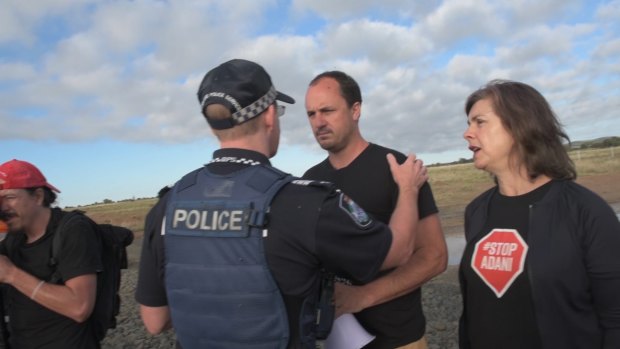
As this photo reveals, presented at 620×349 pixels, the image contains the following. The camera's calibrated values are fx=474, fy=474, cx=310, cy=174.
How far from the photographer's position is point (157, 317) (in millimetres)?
2531

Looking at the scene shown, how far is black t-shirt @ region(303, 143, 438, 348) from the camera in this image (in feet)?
10.2

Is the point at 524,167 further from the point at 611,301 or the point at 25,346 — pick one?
the point at 25,346

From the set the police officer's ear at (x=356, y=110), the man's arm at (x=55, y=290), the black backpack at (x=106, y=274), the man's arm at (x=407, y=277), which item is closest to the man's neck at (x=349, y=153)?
the police officer's ear at (x=356, y=110)

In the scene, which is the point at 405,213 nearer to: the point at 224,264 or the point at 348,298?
the point at 348,298

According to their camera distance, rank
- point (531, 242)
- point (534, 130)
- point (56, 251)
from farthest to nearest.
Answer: point (56, 251) → point (534, 130) → point (531, 242)

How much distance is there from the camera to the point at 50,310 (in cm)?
348

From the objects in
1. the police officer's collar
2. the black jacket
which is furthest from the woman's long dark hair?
the police officer's collar

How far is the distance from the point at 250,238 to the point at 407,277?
1365 mm

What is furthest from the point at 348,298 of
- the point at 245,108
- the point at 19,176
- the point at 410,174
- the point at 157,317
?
the point at 19,176

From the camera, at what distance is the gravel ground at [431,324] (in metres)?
8.12

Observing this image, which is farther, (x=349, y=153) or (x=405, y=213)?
(x=349, y=153)

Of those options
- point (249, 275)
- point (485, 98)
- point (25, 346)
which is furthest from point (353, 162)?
point (25, 346)

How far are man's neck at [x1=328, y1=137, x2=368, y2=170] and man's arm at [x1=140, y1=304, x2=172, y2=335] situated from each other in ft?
5.47

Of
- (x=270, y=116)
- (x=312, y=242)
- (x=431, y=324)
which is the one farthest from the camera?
(x=431, y=324)
